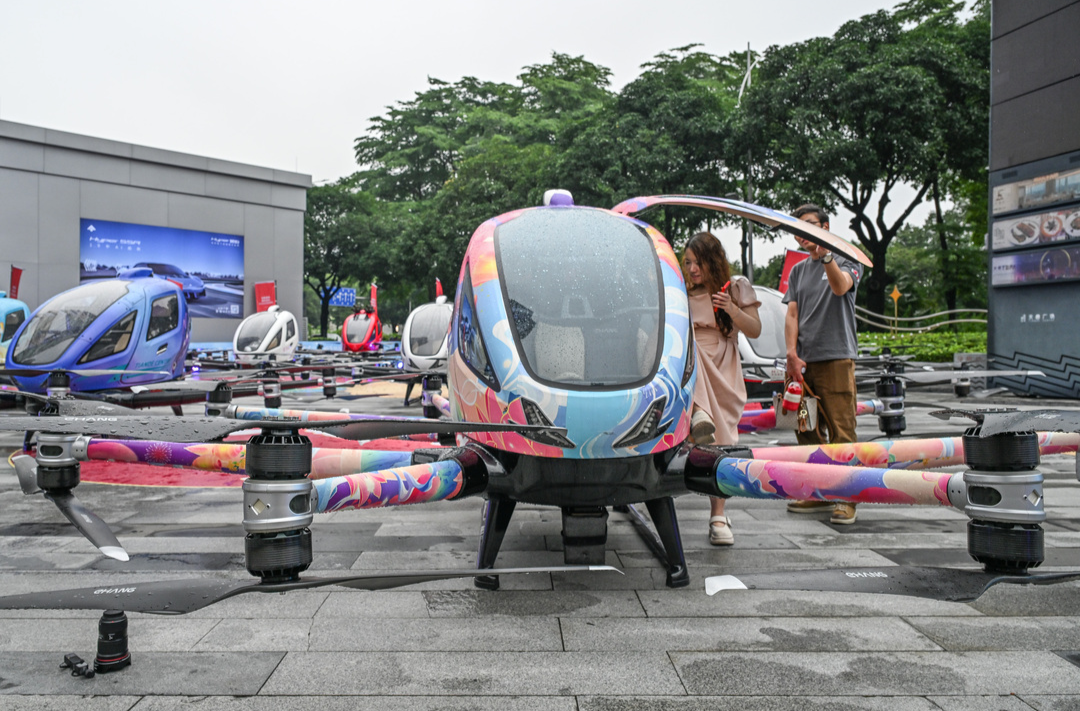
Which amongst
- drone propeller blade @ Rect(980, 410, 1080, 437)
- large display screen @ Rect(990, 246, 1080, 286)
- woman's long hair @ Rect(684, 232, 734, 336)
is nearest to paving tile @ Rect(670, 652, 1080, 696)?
drone propeller blade @ Rect(980, 410, 1080, 437)

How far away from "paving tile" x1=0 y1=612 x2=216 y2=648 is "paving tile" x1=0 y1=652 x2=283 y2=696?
0.25 feet

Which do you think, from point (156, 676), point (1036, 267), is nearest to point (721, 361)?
point (156, 676)

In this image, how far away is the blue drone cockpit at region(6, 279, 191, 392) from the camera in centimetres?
834

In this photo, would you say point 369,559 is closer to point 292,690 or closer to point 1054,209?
point 292,690

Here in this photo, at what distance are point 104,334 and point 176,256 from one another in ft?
76.5

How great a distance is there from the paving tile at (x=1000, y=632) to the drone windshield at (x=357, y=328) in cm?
2034

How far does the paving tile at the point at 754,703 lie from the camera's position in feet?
7.68

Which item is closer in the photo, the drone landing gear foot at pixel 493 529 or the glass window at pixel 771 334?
the drone landing gear foot at pixel 493 529

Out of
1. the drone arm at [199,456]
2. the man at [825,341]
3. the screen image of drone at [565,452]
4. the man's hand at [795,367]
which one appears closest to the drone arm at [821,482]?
the screen image of drone at [565,452]

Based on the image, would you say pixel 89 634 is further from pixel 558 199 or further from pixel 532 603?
pixel 558 199

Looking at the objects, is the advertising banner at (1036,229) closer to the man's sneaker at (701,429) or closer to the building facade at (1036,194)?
the building facade at (1036,194)

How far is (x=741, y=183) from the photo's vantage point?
1098 inches

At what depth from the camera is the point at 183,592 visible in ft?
6.86

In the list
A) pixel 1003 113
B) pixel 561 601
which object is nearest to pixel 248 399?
pixel 561 601
